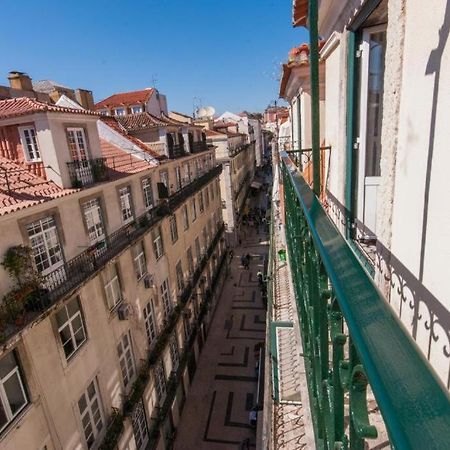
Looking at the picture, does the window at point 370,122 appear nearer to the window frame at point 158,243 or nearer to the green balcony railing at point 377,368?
the green balcony railing at point 377,368

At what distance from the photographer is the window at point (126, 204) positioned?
41.2 ft

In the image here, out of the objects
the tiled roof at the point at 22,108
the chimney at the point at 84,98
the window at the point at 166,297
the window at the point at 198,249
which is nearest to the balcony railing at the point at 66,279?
the window at the point at 166,297

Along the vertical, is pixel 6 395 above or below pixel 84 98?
below

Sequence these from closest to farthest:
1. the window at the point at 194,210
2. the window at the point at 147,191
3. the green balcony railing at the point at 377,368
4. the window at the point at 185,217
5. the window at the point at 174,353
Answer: the green balcony railing at the point at 377,368
the window at the point at 147,191
the window at the point at 174,353
the window at the point at 185,217
the window at the point at 194,210

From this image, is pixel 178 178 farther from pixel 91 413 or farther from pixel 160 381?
pixel 91 413

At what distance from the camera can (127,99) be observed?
2811cm

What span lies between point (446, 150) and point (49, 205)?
861 centimetres

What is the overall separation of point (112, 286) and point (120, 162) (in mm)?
5344

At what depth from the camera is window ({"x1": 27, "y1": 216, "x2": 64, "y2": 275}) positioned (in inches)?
321

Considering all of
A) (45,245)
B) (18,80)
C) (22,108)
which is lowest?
(45,245)

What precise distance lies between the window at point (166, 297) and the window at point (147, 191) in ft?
12.8

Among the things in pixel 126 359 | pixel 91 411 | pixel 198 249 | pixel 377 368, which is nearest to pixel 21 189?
pixel 91 411

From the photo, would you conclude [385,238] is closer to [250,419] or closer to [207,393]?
[250,419]

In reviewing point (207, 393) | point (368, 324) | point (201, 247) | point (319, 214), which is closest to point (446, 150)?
point (319, 214)
